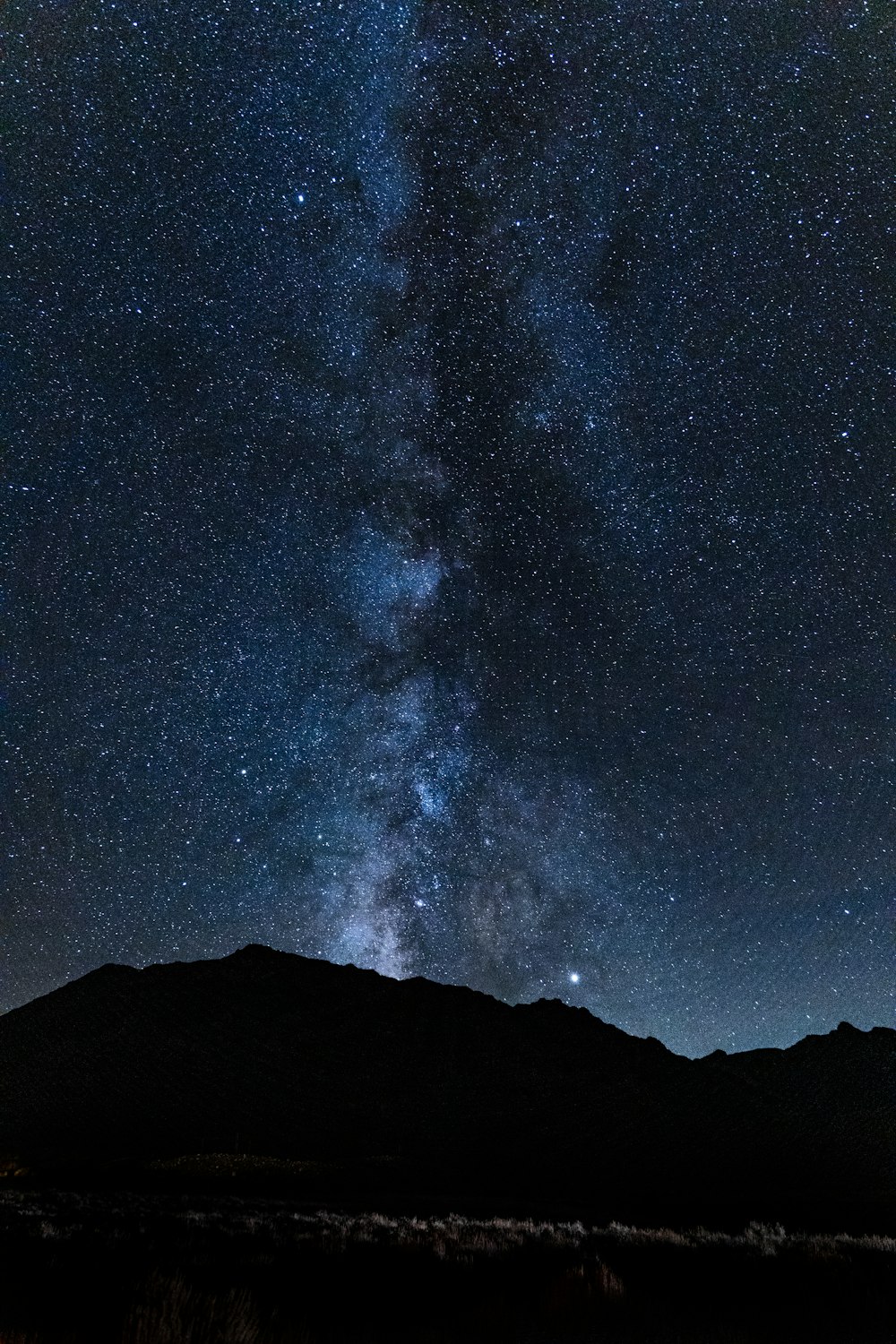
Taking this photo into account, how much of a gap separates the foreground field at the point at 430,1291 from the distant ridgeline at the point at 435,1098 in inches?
697

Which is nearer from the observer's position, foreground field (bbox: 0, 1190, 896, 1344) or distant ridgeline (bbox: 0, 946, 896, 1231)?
foreground field (bbox: 0, 1190, 896, 1344)

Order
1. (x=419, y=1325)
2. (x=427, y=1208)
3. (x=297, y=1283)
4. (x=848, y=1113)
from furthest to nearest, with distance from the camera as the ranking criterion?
(x=848, y=1113) < (x=427, y=1208) < (x=297, y=1283) < (x=419, y=1325)

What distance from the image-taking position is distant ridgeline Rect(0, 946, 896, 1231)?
3988 centimetres

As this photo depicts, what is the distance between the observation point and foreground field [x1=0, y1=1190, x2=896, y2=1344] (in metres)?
4.30

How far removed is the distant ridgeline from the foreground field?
58.1ft

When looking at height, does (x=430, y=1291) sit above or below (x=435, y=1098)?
below

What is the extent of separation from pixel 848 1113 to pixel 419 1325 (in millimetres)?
71662

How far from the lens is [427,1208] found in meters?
24.9

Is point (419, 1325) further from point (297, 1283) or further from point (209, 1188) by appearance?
point (209, 1188)

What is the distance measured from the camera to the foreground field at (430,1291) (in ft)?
14.1

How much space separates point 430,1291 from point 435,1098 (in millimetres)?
73285

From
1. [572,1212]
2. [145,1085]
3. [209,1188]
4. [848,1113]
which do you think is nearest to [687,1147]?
[848,1113]

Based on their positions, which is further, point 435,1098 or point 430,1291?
point 435,1098

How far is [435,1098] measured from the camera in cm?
7131
